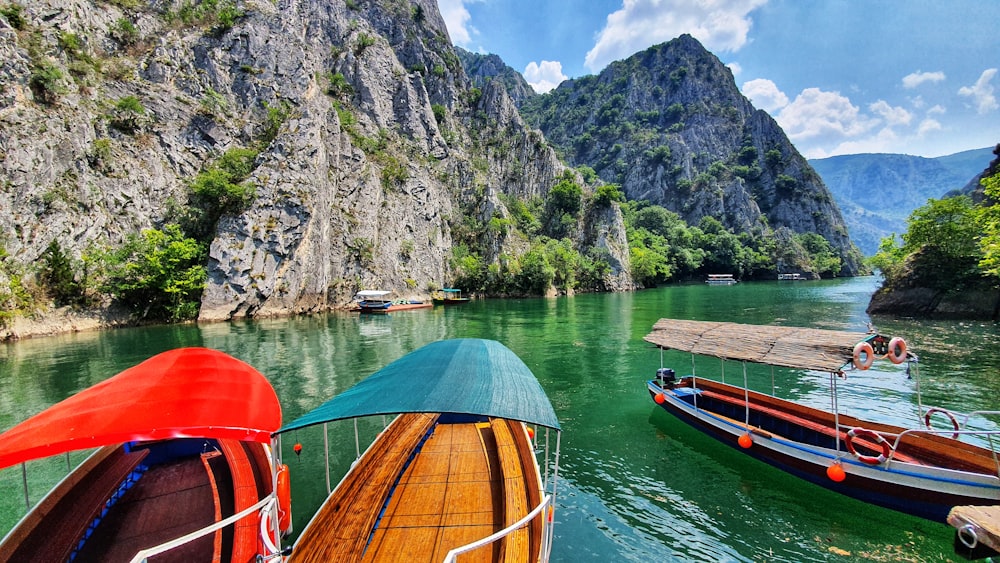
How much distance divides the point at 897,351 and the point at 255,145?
60.5m

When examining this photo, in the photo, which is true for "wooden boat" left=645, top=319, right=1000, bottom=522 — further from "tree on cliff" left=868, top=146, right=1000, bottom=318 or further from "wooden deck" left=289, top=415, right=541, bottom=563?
"tree on cliff" left=868, top=146, right=1000, bottom=318

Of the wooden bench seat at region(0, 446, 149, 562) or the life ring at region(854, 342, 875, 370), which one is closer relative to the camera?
the wooden bench seat at region(0, 446, 149, 562)

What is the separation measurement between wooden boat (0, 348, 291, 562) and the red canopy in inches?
0.5

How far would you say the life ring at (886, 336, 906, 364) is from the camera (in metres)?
8.07

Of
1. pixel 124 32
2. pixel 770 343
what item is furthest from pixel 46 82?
pixel 770 343

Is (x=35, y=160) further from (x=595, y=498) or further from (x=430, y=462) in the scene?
(x=595, y=498)

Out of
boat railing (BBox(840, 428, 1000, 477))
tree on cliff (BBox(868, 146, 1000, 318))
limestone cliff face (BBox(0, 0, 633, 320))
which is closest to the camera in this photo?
boat railing (BBox(840, 428, 1000, 477))

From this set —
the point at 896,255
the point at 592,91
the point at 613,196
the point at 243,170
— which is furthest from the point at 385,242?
the point at 592,91

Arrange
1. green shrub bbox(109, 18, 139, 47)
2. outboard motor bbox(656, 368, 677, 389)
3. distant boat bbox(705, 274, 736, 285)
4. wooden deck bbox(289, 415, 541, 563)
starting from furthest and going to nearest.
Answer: distant boat bbox(705, 274, 736, 285) < green shrub bbox(109, 18, 139, 47) < outboard motor bbox(656, 368, 677, 389) < wooden deck bbox(289, 415, 541, 563)

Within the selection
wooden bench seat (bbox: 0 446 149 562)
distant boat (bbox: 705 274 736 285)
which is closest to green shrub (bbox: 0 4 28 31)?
wooden bench seat (bbox: 0 446 149 562)

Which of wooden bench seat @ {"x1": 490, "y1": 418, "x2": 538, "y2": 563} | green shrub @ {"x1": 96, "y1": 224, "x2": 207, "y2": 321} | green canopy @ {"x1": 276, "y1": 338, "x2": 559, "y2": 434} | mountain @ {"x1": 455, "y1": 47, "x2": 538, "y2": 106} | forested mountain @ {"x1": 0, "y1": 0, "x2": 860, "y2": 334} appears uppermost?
mountain @ {"x1": 455, "y1": 47, "x2": 538, "y2": 106}

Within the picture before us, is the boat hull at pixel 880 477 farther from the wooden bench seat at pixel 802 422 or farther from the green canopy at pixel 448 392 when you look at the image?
the green canopy at pixel 448 392

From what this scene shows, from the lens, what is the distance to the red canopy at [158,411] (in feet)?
13.4

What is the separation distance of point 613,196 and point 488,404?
274 ft
